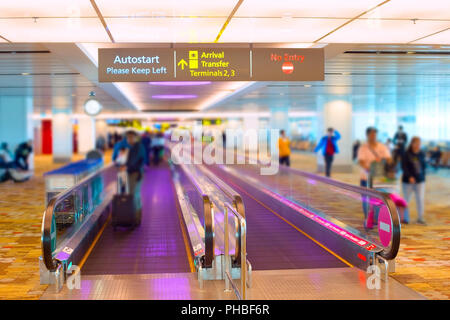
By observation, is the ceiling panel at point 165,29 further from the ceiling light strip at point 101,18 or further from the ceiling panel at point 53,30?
the ceiling panel at point 53,30

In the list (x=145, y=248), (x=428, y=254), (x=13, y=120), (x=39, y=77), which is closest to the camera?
(x=428, y=254)

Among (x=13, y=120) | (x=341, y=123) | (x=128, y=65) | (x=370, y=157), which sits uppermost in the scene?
(x=128, y=65)

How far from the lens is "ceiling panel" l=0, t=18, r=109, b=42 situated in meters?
6.94

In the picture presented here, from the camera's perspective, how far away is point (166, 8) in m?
6.27

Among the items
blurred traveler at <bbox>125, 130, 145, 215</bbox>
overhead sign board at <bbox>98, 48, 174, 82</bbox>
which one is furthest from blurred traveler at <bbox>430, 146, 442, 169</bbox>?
overhead sign board at <bbox>98, 48, 174, 82</bbox>

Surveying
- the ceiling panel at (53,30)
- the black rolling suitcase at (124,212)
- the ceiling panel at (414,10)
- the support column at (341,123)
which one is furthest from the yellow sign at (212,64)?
the support column at (341,123)

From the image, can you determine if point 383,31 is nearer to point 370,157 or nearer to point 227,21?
point 227,21

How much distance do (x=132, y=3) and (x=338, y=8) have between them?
2570 mm

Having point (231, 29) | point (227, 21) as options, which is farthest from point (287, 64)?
point (227, 21)

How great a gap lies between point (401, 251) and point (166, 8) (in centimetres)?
499

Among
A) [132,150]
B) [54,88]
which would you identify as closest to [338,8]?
[132,150]

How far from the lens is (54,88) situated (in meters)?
16.9

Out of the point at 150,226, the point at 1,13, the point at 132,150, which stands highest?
the point at 1,13
